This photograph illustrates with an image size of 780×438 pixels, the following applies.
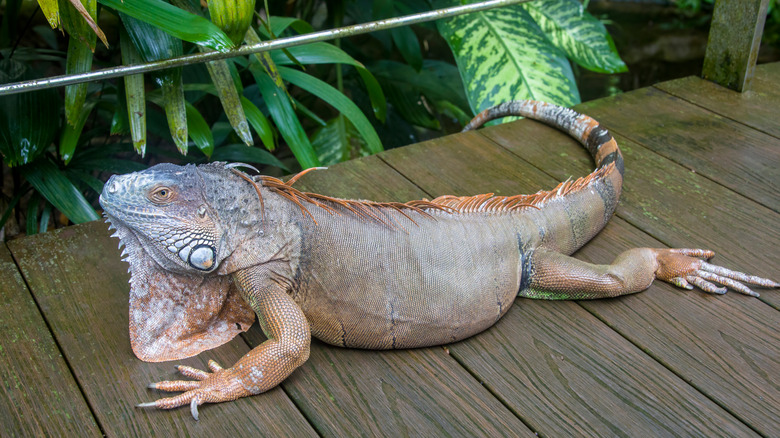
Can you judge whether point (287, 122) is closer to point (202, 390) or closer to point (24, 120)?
point (24, 120)

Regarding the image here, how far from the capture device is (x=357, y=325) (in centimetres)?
179

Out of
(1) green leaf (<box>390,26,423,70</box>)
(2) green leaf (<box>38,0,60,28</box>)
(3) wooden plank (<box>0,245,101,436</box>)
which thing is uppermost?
(2) green leaf (<box>38,0,60,28</box>)

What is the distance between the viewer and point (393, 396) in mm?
1719

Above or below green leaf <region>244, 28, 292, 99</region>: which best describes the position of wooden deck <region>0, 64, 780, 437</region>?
below

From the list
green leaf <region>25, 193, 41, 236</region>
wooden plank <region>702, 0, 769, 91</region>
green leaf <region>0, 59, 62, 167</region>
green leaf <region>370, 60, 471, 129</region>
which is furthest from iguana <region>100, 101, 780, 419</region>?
green leaf <region>370, 60, 471, 129</region>

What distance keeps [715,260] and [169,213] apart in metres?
1.76

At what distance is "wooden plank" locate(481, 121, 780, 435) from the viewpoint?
5.80 feet

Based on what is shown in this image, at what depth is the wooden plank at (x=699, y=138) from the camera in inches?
106

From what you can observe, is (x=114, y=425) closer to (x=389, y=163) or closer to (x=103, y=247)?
(x=103, y=247)

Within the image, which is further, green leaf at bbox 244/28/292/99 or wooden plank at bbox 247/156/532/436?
green leaf at bbox 244/28/292/99

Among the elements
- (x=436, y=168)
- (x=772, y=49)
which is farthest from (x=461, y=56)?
(x=772, y=49)

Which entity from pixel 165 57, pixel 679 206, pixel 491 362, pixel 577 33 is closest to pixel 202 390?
pixel 491 362

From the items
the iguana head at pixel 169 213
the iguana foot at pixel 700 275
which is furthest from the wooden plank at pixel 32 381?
the iguana foot at pixel 700 275

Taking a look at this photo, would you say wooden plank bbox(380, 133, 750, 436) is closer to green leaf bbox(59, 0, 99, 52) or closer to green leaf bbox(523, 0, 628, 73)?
green leaf bbox(59, 0, 99, 52)
